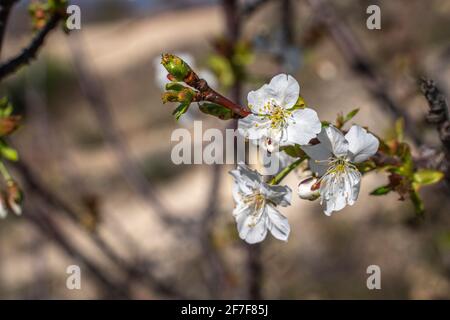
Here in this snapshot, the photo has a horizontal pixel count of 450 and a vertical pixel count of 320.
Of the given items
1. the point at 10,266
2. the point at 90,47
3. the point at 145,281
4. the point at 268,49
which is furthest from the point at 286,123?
the point at 90,47

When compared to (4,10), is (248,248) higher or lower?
lower

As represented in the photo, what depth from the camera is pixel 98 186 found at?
6.60m

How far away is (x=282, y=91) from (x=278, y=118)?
0.04m

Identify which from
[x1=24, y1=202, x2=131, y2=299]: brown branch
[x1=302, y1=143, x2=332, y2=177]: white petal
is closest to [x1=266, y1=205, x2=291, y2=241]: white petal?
[x1=302, y1=143, x2=332, y2=177]: white petal

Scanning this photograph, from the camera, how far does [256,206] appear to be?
3.04ft

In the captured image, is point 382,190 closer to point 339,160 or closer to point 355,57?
point 339,160

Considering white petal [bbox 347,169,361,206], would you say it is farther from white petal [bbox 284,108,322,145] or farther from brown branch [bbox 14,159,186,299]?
brown branch [bbox 14,159,186,299]

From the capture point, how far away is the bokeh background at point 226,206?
1.77 meters

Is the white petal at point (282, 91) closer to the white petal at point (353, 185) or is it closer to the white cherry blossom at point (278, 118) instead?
the white cherry blossom at point (278, 118)

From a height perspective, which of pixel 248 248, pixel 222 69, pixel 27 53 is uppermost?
pixel 222 69

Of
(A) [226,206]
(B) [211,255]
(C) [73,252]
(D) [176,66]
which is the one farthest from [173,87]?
(A) [226,206]

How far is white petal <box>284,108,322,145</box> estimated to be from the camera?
2.58 ft

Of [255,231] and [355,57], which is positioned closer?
[255,231]
